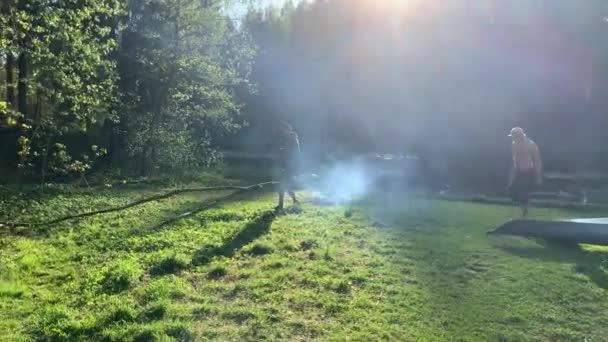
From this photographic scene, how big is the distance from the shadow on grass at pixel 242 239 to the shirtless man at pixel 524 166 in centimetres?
467

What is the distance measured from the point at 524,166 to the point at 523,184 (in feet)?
1.23

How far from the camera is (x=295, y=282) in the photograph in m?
6.13

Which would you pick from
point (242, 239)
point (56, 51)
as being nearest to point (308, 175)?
point (56, 51)

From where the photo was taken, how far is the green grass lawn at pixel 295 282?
4.81 m

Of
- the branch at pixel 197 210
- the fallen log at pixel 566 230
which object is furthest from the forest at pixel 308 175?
the branch at pixel 197 210

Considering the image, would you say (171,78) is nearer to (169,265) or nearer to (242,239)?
(242,239)

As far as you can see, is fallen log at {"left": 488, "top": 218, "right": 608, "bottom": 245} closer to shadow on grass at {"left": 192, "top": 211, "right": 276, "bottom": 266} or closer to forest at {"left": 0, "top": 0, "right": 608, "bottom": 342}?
forest at {"left": 0, "top": 0, "right": 608, "bottom": 342}

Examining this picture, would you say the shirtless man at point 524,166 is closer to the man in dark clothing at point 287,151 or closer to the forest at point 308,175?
the forest at point 308,175

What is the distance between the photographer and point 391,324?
487 cm

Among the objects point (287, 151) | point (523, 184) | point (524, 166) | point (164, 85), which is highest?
point (164, 85)

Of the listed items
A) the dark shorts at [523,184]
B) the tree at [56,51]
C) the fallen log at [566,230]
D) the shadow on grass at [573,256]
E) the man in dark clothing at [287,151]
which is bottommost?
the shadow on grass at [573,256]

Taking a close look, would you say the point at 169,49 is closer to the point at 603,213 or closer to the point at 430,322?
the point at 603,213

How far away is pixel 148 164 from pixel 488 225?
12072 mm

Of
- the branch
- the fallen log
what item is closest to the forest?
the fallen log
